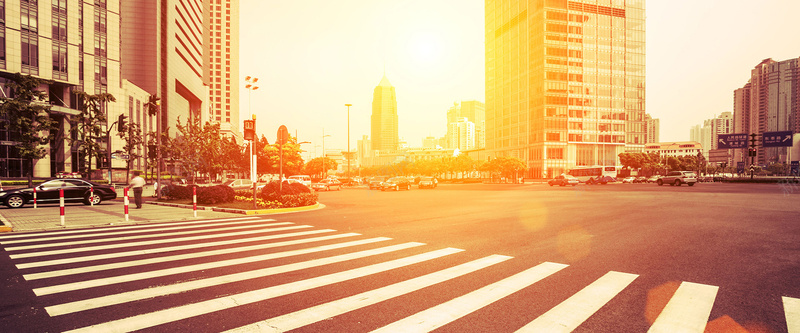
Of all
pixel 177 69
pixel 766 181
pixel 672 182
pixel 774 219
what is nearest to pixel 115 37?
pixel 177 69

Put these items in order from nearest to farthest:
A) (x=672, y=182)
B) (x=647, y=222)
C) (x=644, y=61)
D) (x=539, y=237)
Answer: (x=539, y=237) → (x=647, y=222) → (x=672, y=182) → (x=644, y=61)

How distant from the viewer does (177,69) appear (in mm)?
77875

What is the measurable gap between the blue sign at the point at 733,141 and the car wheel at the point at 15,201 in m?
75.6

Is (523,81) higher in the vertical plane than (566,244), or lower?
higher

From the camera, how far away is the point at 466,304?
4344 mm

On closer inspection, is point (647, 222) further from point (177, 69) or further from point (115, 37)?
point (177, 69)

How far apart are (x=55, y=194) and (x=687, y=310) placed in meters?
24.9

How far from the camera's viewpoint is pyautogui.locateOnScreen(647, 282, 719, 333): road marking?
3683 millimetres

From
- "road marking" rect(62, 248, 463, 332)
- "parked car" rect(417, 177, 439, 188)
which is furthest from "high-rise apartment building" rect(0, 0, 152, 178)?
"road marking" rect(62, 248, 463, 332)

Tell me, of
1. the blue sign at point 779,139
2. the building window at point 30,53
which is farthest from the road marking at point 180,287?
the blue sign at point 779,139

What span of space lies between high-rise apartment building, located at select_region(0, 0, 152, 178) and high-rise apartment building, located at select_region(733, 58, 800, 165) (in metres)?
208

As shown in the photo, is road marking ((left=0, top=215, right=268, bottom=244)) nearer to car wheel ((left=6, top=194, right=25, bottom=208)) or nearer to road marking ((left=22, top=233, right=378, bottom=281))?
road marking ((left=22, top=233, right=378, bottom=281))

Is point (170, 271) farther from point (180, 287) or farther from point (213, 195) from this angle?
point (213, 195)

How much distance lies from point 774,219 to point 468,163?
79.6m
